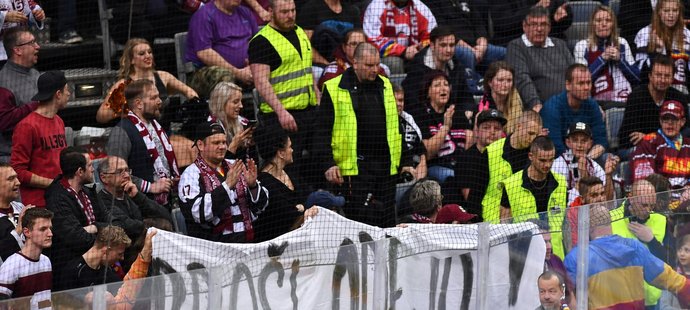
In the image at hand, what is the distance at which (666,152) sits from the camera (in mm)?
11586

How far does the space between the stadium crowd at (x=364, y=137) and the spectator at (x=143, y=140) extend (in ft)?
0.04

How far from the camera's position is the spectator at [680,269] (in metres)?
9.12

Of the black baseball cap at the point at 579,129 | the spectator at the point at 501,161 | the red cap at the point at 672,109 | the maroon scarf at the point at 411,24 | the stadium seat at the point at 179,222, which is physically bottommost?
the stadium seat at the point at 179,222

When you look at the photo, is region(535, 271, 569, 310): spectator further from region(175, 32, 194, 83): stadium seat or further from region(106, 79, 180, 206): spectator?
region(175, 32, 194, 83): stadium seat

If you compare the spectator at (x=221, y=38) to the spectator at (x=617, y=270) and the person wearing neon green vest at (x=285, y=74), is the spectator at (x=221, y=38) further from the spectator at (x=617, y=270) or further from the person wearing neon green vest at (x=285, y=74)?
the spectator at (x=617, y=270)

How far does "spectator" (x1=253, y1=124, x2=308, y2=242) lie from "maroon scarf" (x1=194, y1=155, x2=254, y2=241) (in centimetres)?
10

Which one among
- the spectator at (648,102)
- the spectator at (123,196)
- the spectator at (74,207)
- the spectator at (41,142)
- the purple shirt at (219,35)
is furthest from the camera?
the spectator at (648,102)

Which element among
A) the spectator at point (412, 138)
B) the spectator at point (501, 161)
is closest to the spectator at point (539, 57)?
the spectator at point (501, 161)

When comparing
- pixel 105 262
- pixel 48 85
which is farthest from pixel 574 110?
pixel 105 262

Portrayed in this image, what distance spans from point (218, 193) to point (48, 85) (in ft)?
4.16

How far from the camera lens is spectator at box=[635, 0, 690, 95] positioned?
12.7 m

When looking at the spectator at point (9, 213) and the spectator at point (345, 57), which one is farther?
the spectator at point (345, 57)

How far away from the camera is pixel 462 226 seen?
8.92 meters

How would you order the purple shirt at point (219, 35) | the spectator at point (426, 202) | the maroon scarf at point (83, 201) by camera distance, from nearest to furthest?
1. the maroon scarf at point (83, 201)
2. the spectator at point (426, 202)
3. the purple shirt at point (219, 35)
